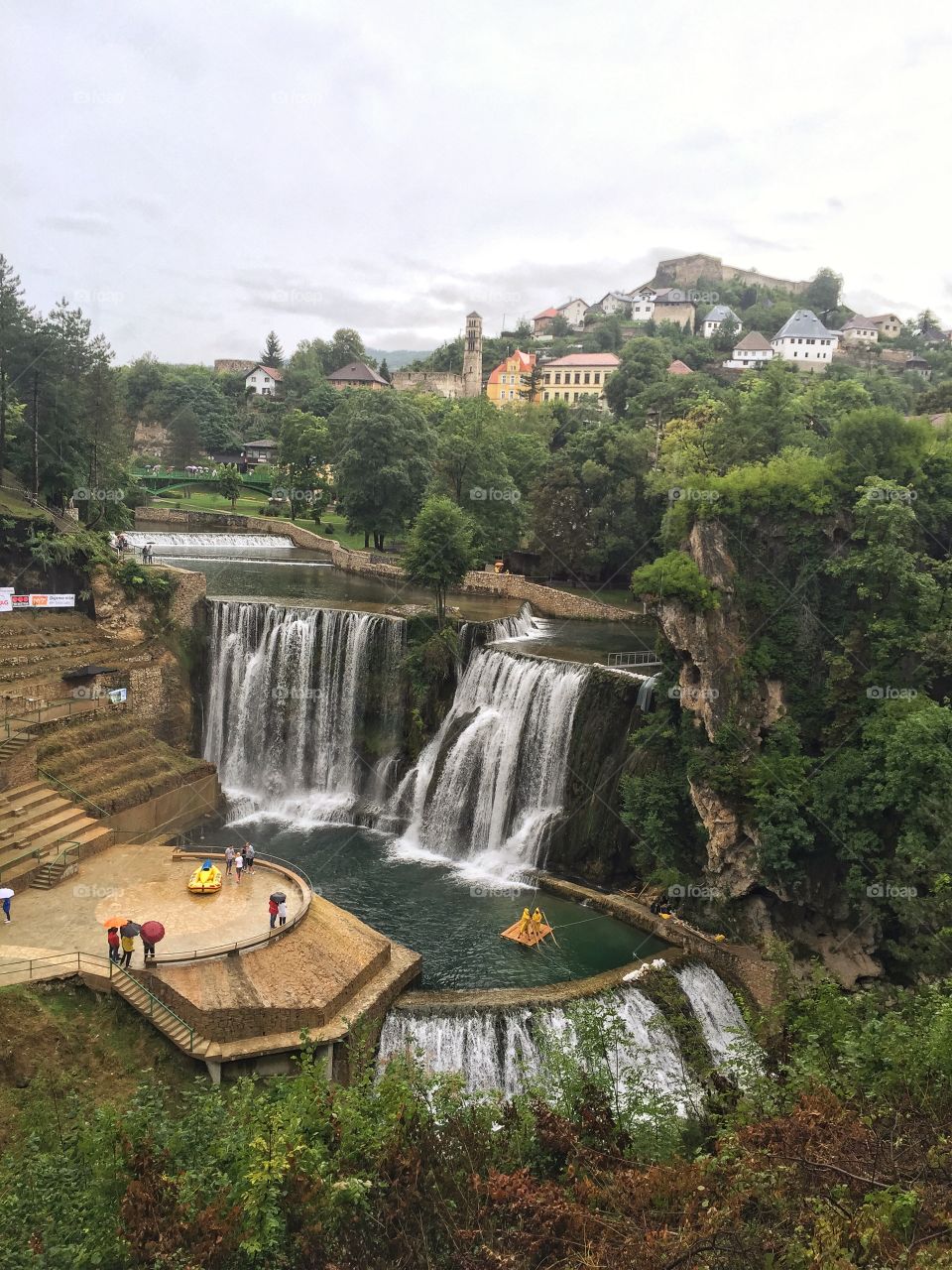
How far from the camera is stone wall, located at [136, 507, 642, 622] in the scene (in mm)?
41594

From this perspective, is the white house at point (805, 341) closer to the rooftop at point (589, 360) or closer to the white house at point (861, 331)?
the white house at point (861, 331)

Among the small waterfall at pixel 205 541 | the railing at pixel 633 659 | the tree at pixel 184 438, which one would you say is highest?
the tree at pixel 184 438

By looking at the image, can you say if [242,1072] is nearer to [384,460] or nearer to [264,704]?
[264,704]

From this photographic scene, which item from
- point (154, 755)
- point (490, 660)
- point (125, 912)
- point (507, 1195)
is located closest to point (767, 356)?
point (490, 660)

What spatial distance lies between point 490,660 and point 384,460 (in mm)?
19937

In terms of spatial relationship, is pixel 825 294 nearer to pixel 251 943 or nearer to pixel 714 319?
pixel 714 319

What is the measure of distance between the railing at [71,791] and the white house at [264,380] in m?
84.9

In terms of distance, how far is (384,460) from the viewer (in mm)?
46906

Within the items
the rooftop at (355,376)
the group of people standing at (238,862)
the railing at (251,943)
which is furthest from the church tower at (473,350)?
the railing at (251,943)

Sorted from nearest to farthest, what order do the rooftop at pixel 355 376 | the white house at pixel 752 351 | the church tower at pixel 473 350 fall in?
the white house at pixel 752 351
the rooftop at pixel 355 376
the church tower at pixel 473 350

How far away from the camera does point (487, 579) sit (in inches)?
1752

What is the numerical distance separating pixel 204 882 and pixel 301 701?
1162 centimetres

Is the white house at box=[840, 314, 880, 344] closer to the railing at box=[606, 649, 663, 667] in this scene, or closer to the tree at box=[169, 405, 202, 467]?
the tree at box=[169, 405, 202, 467]

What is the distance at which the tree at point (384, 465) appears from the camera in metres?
46.6
